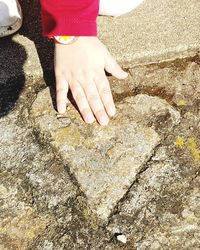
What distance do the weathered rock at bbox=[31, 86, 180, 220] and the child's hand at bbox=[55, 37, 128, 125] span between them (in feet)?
0.13

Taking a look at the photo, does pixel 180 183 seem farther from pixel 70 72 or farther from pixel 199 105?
pixel 70 72

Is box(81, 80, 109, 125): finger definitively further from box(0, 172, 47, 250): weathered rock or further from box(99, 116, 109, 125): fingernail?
box(0, 172, 47, 250): weathered rock

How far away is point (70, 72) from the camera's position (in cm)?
154

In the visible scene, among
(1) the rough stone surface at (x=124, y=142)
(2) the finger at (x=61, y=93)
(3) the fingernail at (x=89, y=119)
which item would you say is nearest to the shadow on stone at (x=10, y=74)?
(1) the rough stone surface at (x=124, y=142)

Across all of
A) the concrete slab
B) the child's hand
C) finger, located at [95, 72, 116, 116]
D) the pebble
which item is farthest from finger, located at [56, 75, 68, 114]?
the pebble

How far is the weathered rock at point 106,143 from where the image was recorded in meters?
1.33

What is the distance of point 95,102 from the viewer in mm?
1480

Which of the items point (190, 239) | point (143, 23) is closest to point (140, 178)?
point (190, 239)

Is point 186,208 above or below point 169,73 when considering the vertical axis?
below

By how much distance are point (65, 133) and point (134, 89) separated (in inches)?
10.8

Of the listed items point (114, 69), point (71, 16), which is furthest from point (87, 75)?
point (71, 16)

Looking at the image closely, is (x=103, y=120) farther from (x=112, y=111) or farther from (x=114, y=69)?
A: (x=114, y=69)

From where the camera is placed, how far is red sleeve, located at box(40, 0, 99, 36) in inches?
58.8

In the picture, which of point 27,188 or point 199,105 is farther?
point 199,105
